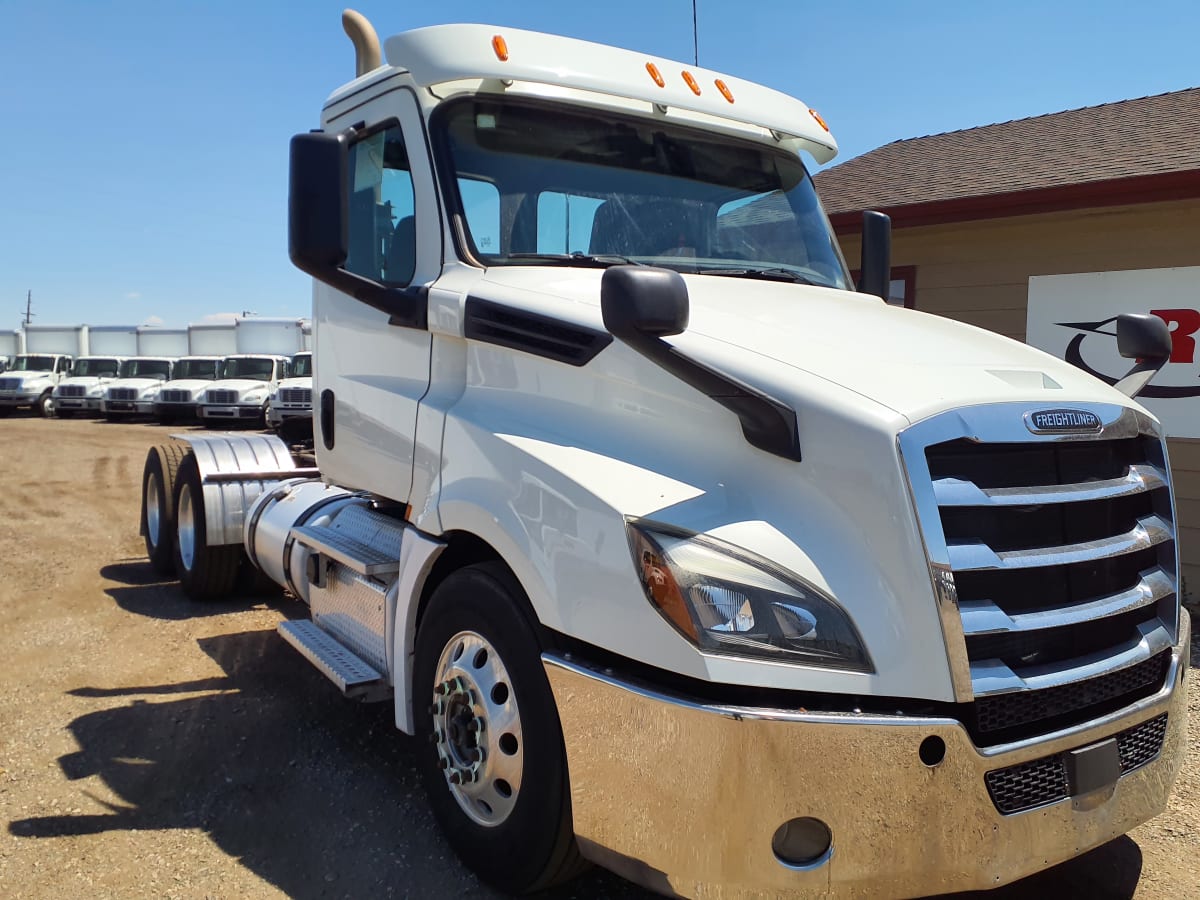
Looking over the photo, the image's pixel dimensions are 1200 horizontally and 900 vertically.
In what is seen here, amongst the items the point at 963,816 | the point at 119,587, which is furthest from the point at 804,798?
the point at 119,587

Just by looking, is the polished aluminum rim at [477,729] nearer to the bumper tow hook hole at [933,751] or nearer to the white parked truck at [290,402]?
the bumper tow hook hole at [933,751]

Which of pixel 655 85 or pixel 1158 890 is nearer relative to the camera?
pixel 1158 890

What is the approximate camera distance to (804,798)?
2229 mm

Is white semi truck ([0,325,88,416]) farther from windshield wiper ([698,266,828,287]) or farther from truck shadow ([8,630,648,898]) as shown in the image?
windshield wiper ([698,266,828,287])

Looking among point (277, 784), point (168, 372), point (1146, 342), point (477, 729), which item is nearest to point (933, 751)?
point (477, 729)

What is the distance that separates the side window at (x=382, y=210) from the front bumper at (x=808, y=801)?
2.07 meters

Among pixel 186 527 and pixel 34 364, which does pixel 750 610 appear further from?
pixel 34 364

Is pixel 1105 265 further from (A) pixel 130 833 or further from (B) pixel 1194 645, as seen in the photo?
(A) pixel 130 833

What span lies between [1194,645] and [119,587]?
7649 millimetres

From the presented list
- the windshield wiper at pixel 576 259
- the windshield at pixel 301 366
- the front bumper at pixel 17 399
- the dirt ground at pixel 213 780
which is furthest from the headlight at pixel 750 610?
the front bumper at pixel 17 399

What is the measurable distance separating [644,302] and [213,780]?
2.85 metres

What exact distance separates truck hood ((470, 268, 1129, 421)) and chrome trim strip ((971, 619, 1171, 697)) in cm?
64

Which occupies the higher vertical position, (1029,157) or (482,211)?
(1029,157)

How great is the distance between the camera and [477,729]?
10.0 ft
